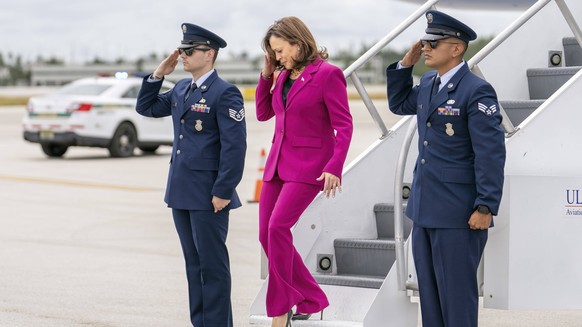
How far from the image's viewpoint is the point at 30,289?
805 centimetres

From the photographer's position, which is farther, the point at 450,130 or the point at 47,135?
the point at 47,135

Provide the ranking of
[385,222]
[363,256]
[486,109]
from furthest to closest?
[385,222] < [363,256] < [486,109]

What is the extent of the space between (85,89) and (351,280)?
1587cm

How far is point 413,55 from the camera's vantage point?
520 centimetres

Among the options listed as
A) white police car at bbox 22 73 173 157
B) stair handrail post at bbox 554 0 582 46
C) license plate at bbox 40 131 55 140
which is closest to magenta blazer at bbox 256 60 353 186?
stair handrail post at bbox 554 0 582 46

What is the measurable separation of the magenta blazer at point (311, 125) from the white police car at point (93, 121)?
49.4 feet

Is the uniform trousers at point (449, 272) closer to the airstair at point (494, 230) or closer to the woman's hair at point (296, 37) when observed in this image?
the airstair at point (494, 230)

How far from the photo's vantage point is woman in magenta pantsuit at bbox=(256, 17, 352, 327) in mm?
5309

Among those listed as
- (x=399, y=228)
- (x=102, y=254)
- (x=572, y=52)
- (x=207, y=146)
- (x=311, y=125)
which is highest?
(x=572, y=52)

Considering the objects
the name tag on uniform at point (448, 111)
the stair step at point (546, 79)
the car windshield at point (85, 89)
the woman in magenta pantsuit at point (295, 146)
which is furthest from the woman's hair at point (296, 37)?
the car windshield at point (85, 89)

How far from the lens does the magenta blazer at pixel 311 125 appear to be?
5340 mm

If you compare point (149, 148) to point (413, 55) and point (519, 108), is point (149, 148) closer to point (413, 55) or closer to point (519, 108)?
point (519, 108)

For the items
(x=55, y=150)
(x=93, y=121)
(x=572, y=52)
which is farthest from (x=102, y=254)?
(x=55, y=150)

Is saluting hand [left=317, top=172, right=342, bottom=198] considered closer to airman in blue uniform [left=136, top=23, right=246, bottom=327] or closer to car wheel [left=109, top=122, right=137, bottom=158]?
airman in blue uniform [left=136, top=23, right=246, bottom=327]
